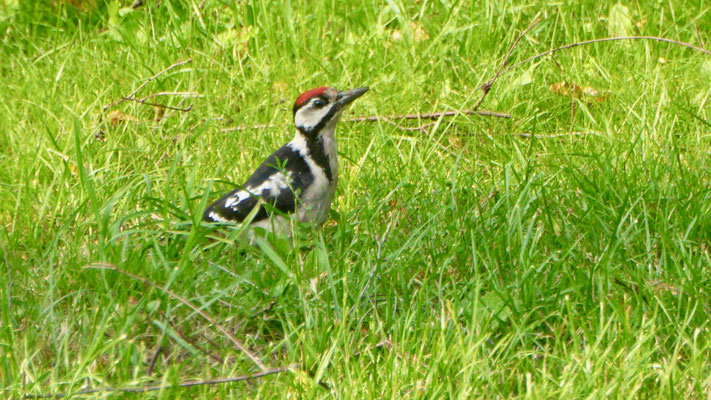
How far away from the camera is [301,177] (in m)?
4.54

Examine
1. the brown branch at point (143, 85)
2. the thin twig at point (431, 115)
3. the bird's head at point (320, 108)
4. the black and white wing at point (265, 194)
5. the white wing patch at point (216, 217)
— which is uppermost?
the bird's head at point (320, 108)

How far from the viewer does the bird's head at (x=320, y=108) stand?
15.5ft

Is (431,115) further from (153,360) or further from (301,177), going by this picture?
(153,360)

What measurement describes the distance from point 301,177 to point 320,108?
1.36 feet

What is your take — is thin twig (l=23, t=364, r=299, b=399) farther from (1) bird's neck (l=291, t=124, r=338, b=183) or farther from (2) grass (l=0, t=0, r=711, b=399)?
(1) bird's neck (l=291, t=124, r=338, b=183)

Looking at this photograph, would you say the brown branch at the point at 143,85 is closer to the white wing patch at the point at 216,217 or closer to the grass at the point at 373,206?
the grass at the point at 373,206

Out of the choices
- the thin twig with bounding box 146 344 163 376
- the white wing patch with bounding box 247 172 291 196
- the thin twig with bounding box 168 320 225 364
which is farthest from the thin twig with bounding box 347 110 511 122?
the thin twig with bounding box 146 344 163 376

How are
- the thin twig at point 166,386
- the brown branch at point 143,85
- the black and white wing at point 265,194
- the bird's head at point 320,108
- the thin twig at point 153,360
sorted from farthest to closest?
the brown branch at point 143,85 < the bird's head at point 320,108 < the black and white wing at point 265,194 < the thin twig at point 153,360 < the thin twig at point 166,386

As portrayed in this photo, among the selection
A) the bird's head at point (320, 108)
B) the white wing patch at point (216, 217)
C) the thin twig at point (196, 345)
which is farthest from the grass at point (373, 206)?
the bird's head at point (320, 108)

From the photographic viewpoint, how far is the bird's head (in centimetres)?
471

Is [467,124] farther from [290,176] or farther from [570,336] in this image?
[570,336]

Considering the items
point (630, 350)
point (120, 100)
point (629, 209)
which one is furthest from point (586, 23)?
point (630, 350)

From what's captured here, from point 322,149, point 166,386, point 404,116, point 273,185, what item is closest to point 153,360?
point 166,386

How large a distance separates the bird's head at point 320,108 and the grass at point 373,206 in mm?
366
